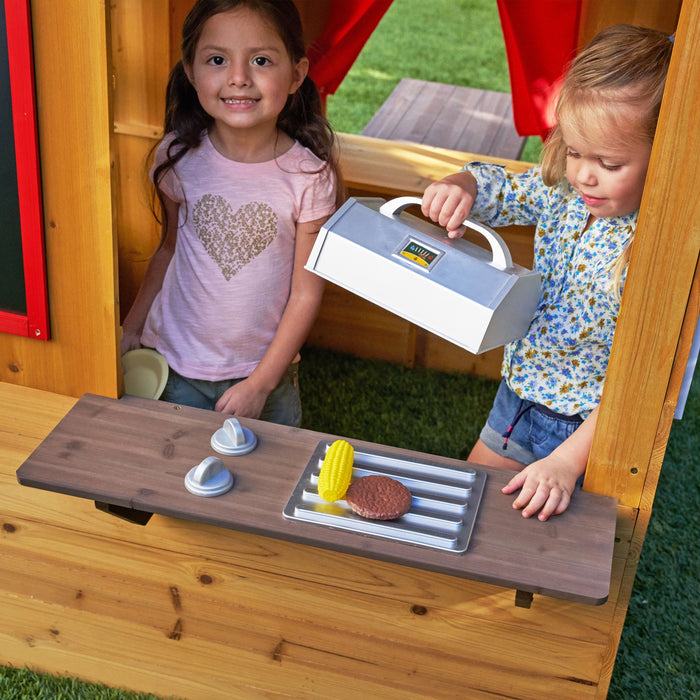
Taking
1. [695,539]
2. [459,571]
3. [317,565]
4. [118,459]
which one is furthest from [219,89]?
[695,539]

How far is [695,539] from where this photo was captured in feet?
9.14

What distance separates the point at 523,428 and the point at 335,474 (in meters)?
0.66

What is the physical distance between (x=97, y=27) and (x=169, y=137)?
63 cm

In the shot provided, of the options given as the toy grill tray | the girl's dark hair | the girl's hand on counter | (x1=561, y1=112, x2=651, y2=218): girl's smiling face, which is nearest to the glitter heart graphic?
the girl's dark hair

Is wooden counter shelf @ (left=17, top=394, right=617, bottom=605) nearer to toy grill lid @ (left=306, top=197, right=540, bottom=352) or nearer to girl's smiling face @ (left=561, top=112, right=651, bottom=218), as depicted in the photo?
toy grill lid @ (left=306, top=197, right=540, bottom=352)

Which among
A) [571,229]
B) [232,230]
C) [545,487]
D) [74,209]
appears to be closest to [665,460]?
[571,229]

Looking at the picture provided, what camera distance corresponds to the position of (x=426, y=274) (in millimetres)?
1460

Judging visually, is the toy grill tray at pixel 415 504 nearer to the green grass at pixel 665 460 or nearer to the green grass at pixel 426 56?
→ the green grass at pixel 665 460

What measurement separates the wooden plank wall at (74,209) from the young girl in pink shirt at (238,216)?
0.36 m

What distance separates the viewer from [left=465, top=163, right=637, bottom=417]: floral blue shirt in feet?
5.89

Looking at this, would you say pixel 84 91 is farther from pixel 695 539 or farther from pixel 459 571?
pixel 695 539

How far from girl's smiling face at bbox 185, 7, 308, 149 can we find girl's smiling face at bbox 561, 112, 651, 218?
668 mm

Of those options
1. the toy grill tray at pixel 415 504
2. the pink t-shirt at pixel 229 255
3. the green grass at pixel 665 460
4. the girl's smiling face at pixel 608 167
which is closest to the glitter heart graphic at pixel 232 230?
the pink t-shirt at pixel 229 255

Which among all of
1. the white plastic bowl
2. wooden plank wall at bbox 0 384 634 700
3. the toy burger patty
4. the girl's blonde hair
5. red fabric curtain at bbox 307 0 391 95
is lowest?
wooden plank wall at bbox 0 384 634 700
